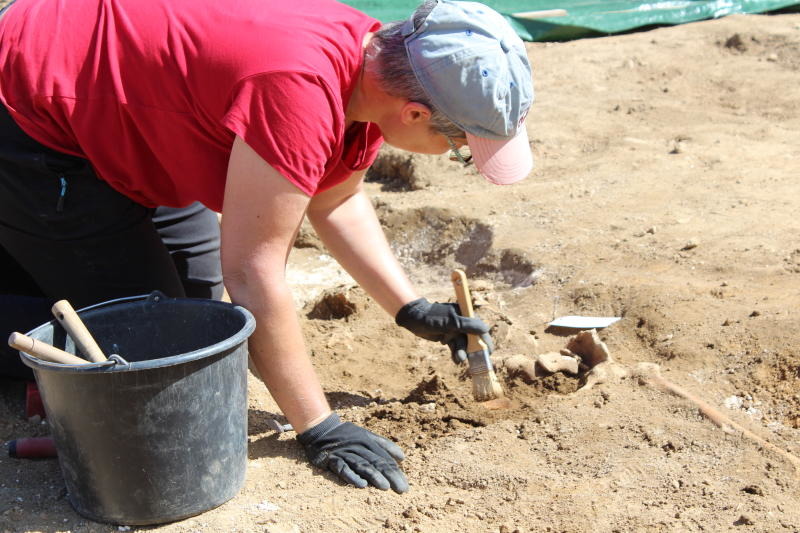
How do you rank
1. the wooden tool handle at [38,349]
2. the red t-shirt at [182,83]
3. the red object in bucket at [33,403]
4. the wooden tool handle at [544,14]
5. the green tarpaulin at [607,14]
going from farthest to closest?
the wooden tool handle at [544,14] → the green tarpaulin at [607,14] → the red object in bucket at [33,403] → the red t-shirt at [182,83] → the wooden tool handle at [38,349]

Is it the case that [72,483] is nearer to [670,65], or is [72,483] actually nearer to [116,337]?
[116,337]

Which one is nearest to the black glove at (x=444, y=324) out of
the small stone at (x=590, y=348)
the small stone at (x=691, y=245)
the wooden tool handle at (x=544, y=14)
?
the small stone at (x=590, y=348)

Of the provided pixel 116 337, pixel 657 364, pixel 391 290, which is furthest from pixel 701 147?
pixel 116 337

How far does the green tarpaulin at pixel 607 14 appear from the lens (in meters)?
7.86

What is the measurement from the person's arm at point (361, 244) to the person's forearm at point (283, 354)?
0.65m

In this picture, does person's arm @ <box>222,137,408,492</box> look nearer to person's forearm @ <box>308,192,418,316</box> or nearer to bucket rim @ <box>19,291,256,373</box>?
bucket rim @ <box>19,291,256,373</box>

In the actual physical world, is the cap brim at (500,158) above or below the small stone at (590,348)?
above

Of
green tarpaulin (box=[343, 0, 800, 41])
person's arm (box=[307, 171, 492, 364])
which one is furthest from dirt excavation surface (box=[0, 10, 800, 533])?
green tarpaulin (box=[343, 0, 800, 41])

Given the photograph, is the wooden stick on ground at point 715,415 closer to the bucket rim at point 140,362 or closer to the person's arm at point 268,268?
the person's arm at point 268,268

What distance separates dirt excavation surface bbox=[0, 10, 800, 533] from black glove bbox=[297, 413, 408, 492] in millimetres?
46

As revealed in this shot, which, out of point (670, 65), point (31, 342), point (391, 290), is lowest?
point (670, 65)

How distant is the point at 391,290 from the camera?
3.09 m

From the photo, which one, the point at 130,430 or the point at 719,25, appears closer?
the point at 130,430

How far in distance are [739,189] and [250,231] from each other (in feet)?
10.2
